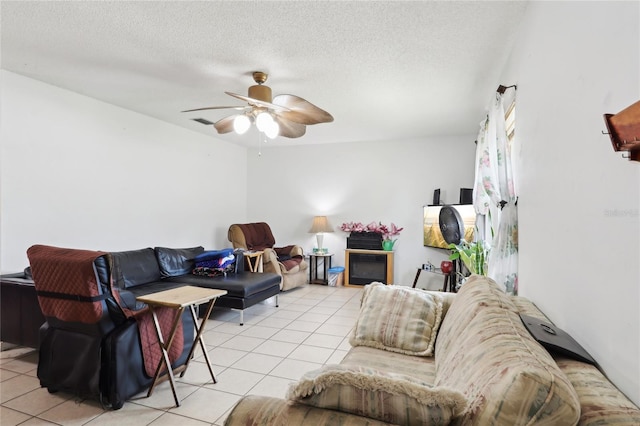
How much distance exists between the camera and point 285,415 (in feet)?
2.81

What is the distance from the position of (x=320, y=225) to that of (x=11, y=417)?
14.6 ft

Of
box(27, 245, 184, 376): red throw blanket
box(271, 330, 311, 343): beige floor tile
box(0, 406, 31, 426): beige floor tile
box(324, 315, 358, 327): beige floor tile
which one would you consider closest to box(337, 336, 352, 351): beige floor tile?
box(271, 330, 311, 343): beige floor tile

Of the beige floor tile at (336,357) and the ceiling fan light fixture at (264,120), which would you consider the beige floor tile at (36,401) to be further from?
the ceiling fan light fixture at (264,120)

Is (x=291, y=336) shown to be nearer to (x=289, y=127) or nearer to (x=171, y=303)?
(x=171, y=303)

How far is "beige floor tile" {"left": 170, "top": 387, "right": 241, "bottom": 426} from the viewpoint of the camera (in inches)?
79.7

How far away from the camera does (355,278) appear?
5.73 meters

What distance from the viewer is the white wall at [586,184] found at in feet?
2.90

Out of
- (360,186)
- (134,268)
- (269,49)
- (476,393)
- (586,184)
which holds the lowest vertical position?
(134,268)

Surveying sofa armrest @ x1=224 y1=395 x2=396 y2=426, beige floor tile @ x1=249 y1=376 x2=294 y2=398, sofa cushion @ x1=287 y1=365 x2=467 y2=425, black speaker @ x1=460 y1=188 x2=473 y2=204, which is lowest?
beige floor tile @ x1=249 y1=376 x2=294 y2=398

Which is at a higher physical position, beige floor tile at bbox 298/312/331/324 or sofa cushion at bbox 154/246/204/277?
sofa cushion at bbox 154/246/204/277

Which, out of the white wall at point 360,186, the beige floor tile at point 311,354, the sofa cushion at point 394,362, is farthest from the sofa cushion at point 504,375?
the white wall at point 360,186

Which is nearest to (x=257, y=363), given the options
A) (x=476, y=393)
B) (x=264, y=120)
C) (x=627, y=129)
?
(x=264, y=120)

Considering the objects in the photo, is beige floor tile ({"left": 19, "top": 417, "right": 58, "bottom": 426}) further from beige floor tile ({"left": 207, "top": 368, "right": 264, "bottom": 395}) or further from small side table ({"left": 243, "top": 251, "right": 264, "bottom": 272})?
small side table ({"left": 243, "top": 251, "right": 264, "bottom": 272})

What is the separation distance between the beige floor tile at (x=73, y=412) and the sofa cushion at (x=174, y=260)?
1.83 meters
